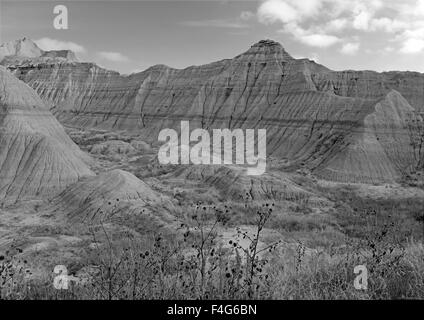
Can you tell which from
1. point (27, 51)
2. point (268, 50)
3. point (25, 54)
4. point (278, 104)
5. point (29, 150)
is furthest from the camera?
point (27, 51)

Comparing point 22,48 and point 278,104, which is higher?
point 22,48

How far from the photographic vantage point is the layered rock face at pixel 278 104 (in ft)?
159

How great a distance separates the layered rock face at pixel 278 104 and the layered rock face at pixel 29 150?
2699 centimetres

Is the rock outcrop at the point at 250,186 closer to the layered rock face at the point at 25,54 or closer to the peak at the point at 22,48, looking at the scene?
the layered rock face at the point at 25,54

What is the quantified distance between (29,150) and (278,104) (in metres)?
42.0

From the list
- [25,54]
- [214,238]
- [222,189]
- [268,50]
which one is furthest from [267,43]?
[25,54]

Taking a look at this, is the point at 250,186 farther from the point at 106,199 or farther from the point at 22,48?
the point at 22,48

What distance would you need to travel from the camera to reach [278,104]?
218 feet

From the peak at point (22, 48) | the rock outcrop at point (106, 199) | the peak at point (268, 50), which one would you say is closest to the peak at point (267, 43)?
the peak at point (268, 50)

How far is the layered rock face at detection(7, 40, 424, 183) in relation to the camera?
48531 mm

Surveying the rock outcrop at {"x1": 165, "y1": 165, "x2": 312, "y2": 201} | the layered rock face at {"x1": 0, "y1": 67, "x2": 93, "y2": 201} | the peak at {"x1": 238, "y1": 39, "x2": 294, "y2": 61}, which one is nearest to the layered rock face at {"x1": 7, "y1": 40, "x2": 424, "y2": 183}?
the peak at {"x1": 238, "y1": 39, "x2": 294, "y2": 61}

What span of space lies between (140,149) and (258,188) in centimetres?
3236

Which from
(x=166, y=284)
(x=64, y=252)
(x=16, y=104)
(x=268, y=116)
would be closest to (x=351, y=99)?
(x=268, y=116)

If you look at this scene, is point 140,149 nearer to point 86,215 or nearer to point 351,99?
point 351,99
